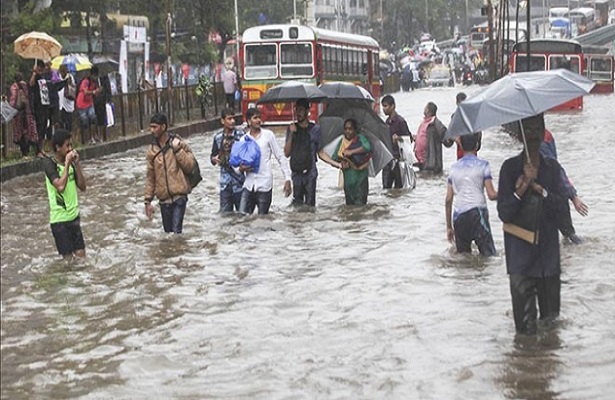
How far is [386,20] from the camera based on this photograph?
120m

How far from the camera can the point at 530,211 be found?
901 centimetres

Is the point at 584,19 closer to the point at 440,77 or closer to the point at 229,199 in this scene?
the point at 440,77

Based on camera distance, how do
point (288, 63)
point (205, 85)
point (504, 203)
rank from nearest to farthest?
point (504, 203), point (288, 63), point (205, 85)

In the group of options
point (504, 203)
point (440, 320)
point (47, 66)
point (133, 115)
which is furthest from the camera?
point (133, 115)

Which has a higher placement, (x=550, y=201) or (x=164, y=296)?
(x=550, y=201)

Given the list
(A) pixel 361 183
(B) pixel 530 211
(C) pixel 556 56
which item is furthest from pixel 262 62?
(B) pixel 530 211

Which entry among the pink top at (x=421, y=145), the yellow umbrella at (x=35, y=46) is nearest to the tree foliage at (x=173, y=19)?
the yellow umbrella at (x=35, y=46)

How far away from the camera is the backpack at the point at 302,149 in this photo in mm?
16562

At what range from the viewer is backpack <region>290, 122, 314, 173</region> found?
1656cm

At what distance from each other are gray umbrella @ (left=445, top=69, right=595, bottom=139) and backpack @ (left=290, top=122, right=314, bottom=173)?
22.3ft

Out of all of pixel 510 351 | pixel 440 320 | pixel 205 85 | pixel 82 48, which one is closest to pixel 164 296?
pixel 440 320

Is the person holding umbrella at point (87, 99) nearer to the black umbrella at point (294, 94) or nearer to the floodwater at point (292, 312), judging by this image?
the floodwater at point (292, 312)

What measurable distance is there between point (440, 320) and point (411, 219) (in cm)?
632

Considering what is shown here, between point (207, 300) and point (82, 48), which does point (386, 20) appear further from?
point (207, 300)
